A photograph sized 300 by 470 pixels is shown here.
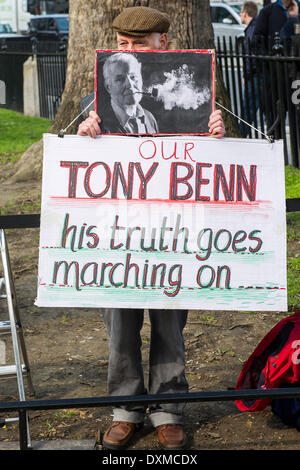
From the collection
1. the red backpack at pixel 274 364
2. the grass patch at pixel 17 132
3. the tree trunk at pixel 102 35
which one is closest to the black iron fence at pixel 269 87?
the tree trunk at pixel 102 35

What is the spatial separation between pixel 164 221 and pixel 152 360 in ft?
2.63

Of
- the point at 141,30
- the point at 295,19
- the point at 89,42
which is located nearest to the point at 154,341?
the point at 141,30

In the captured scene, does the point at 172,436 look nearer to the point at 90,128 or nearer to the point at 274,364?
the point at 274,364

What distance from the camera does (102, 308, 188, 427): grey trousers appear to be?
11.8 ft

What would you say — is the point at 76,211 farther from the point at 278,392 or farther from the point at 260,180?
the point at 278,392

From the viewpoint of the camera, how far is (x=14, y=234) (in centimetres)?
770

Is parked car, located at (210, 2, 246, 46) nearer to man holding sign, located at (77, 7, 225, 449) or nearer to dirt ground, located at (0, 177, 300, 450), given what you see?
dirt ground, located at (0, 177, 300, 450)

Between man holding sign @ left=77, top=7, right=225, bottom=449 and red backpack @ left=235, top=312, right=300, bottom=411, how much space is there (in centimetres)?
41

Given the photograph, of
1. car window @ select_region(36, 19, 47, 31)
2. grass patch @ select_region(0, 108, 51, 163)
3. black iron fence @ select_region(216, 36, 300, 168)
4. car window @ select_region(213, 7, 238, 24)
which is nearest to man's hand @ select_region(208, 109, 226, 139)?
black iron fence @ select_region(216, 36, 300, 168)

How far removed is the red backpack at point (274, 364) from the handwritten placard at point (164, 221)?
58cm

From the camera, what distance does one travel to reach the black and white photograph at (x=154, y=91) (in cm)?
333

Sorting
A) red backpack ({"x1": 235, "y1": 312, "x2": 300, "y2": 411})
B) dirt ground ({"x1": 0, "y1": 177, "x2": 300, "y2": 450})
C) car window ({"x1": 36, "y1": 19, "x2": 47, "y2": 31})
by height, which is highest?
car window ({"x1": 36, "y1": 19, "x2": 47, "y2": 31})

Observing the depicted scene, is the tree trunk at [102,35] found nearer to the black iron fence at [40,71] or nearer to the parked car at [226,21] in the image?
the black iron fence at [40,71]

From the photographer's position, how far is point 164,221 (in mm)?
3268
